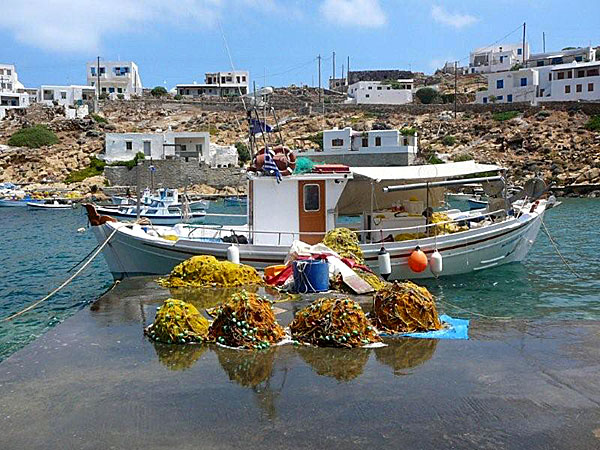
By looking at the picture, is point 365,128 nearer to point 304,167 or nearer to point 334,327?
point 304,167

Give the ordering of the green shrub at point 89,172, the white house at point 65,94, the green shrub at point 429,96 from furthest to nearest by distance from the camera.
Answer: the white house at point 65,94 < the green shrub at point 429,96 < the green shrub at point 89,172

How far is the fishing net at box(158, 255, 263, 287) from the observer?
11.6m

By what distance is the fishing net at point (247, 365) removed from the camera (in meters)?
6.20

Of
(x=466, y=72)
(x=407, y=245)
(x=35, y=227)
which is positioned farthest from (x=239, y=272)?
(x=466, y=72)

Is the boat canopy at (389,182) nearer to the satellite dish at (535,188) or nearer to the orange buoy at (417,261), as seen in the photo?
the orange buoy at (417,261)

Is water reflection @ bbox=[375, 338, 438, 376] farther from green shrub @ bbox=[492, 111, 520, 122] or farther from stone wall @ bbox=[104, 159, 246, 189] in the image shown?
green shrub @ bbox=[492, 111, 520, 122]

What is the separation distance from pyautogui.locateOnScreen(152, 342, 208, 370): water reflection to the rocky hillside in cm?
4079

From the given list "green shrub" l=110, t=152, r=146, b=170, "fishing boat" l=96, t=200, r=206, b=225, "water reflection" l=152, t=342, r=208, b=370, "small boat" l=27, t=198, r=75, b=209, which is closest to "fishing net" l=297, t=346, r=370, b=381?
"water reflection" l=152, t=342, r=208, b=370

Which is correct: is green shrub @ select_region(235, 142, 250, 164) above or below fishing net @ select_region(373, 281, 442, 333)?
above

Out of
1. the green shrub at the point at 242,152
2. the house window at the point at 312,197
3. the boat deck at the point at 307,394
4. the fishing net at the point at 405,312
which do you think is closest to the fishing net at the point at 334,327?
the boat deck at the point at 307,394

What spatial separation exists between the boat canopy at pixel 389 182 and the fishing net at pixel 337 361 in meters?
6.64

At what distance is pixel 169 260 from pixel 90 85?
3443 inches

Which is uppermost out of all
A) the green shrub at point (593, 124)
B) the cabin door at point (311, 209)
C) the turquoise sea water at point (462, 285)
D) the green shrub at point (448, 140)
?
the green shrub at point (593, 124)

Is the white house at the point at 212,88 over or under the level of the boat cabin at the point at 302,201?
over
